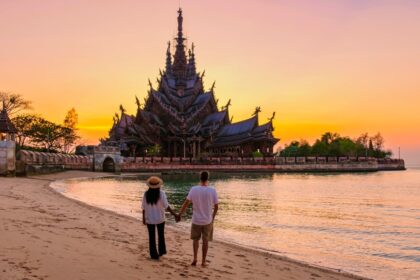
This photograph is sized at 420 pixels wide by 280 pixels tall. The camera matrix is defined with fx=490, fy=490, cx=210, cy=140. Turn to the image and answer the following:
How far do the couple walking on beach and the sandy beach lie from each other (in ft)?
1.61

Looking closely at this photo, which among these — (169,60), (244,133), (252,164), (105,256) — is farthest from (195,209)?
(169,60)

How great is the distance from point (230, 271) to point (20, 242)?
4090 mm

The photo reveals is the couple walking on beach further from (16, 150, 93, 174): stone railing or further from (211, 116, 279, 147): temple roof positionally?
(211, 116, 279, 147): temple roof

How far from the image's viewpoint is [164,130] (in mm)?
96750

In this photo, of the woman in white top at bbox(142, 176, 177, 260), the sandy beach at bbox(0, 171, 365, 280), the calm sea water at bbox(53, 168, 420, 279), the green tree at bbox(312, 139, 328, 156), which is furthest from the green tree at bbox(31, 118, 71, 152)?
the woman in white top at bbox(142, 176, 177, 260)

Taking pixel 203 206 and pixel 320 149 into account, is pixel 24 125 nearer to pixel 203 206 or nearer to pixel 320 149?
pixel 320 149

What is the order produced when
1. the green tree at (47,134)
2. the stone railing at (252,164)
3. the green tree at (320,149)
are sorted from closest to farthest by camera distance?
the stone railing at (252,164) → the green tree at (47,134) → the green tree at (320,149)

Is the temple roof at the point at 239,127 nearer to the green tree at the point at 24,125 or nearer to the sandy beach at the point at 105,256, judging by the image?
the green tree at the point at 24,125

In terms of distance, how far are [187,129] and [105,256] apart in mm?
87256

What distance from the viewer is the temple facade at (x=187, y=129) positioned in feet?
311

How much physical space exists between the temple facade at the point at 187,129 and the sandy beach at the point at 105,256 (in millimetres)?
77490

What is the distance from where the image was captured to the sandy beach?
7840 millimetres

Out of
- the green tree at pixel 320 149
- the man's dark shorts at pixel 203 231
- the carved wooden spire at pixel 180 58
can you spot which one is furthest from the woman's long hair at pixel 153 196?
the green tree at pixel 320 149

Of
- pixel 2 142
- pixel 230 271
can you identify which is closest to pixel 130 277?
pixel 230 271
